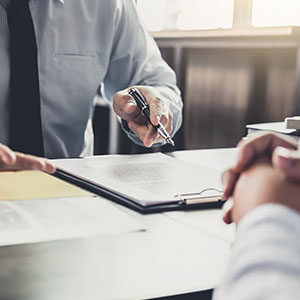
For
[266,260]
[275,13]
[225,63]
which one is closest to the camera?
[266,260]

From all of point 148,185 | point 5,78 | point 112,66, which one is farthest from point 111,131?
point 148,185

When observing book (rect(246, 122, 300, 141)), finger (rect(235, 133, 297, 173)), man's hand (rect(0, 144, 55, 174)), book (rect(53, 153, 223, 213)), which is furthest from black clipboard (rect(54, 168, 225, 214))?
book (rect(246, 122, 300, 141))

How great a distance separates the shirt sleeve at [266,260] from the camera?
423mm

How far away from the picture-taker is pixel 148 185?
1.01 metres

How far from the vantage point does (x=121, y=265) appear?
66 cm

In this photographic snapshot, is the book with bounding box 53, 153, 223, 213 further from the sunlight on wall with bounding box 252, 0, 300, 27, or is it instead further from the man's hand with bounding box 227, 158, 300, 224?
the sunlight on wall with bounding box 252, 0, 300, 27

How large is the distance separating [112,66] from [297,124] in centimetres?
68

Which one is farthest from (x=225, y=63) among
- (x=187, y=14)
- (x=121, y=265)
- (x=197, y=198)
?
(x=121, y=265)

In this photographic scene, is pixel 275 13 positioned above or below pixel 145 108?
above

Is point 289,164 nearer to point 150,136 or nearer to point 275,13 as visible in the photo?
point 150,136

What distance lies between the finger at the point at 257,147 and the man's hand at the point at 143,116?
0.60 m

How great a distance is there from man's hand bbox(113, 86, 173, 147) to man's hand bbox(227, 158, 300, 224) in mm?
647

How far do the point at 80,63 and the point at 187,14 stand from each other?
75.0 inches

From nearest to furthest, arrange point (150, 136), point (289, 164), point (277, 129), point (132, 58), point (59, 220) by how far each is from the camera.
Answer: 1. point (289, 164)
2. point (59, 220)
3. point (150, 136)
4. point (277, 129)
5. point (132, 58)
